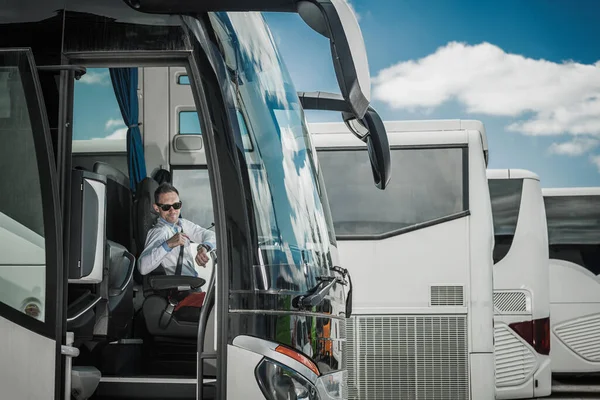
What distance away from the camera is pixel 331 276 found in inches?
161

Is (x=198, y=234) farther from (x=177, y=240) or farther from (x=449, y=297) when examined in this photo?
(x=449, y=297)

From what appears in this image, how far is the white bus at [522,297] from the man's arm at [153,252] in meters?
6.00

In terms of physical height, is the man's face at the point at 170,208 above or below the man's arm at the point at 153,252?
above

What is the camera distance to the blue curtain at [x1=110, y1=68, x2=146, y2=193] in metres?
5.08

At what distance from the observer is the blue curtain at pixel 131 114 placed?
5.08m

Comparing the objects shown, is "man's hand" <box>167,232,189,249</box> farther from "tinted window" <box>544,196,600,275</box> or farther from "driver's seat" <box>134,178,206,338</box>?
"tinted window" <box>544,196,600,275</box>

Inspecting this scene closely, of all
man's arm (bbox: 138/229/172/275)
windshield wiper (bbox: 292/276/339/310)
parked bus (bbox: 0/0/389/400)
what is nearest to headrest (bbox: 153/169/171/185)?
man's arm (bbox: 138/229/172/275)

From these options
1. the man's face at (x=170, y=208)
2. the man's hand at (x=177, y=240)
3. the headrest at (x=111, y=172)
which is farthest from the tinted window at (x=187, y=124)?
the man's hand at (x=177, y=240)

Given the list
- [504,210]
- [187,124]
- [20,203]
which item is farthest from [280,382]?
[504,210]

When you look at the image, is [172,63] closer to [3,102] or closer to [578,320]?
[3,102]

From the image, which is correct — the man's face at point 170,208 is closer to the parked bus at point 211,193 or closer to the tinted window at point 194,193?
the tinted window at point 194,193

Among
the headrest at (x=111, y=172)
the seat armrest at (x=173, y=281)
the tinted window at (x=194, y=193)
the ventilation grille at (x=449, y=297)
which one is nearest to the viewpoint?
the seat armrest at (x=173, y=281)

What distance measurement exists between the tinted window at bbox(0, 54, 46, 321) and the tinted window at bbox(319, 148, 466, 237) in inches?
238

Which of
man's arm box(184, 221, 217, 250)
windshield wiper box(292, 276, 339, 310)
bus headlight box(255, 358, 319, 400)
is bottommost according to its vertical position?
bus headlight box(255, 358, 319, 400)
